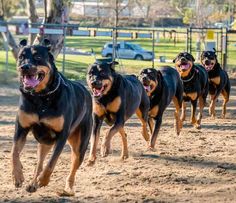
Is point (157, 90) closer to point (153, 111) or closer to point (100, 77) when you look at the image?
point (153, 111)

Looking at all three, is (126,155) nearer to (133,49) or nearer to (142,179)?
(142,179)

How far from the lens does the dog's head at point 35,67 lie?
21.3 ft

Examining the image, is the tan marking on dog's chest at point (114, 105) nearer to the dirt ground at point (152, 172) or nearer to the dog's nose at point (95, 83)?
the dog's nose at point (95, 83)

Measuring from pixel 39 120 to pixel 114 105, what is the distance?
271 cm

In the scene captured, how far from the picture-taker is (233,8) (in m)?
62.5

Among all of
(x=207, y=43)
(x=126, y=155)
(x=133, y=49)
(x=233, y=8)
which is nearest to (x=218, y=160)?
(x=126, y=155)

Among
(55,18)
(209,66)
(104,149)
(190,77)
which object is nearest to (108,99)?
(104,149)

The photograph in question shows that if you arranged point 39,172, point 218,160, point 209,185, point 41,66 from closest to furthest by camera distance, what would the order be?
point 41,66
point 39,172
point 209,185
point 218,160

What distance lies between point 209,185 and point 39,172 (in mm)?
2258

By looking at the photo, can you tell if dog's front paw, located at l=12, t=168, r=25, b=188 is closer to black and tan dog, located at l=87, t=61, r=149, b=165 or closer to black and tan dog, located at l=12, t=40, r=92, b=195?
black and tan dog, located at l=12, t=40, r=92, b=195

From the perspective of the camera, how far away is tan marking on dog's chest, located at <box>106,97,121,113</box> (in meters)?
9.31

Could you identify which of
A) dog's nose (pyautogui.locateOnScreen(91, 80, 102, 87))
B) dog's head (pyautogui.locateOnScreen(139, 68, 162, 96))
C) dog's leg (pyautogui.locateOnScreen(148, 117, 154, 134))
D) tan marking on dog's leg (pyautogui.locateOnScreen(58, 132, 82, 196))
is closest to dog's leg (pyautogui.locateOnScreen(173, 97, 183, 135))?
dog's leg (pyautogui.locateOnScreen(148, 117, 154, 134))

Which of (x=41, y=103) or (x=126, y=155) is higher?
(x=41, y=103)

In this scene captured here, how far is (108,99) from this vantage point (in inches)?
366
